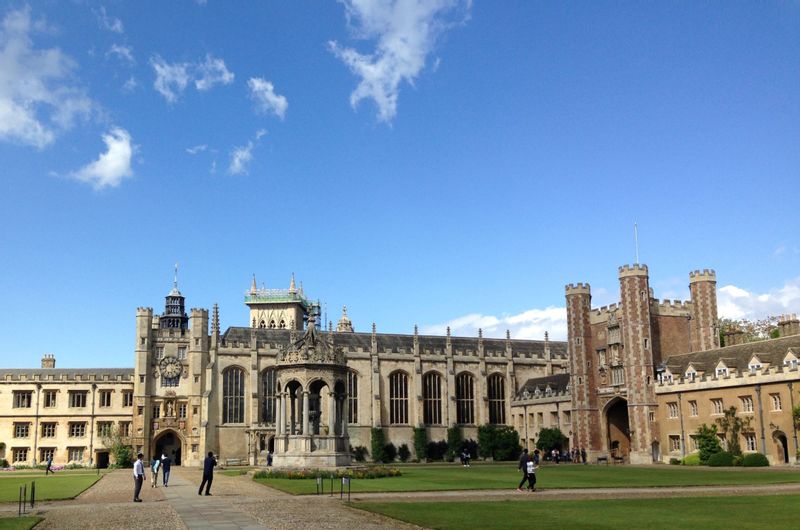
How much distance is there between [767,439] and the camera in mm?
53781

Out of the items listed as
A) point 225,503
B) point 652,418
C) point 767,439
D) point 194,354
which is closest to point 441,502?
point 225,503

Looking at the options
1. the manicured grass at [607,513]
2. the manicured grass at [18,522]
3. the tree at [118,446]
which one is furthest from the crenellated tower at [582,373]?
the manicured grass at [18,522]

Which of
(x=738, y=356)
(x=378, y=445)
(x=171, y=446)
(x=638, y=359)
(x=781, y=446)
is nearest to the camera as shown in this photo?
(x=781, y=446)

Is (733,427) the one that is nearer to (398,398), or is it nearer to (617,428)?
(617,428)

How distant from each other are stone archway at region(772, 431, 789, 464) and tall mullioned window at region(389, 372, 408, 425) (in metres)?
40.0

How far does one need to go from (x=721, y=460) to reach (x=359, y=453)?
37.1 meters

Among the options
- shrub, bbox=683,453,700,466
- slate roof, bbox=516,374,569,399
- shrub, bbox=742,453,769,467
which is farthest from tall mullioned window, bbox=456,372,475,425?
shrub, bbox=742,453,769,467

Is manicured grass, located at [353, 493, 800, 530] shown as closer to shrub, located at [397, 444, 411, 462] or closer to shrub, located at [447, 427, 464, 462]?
shrub, located at [397, 444, 411, 462]

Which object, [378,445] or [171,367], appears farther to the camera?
[378,445]

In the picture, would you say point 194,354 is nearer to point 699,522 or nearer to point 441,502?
point 441,502

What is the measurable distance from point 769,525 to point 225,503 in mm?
17385

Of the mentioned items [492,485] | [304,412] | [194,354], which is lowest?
[492,485]

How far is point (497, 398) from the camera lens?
89625mm

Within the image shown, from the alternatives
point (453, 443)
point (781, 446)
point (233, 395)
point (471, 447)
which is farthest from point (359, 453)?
point (781, 446)
